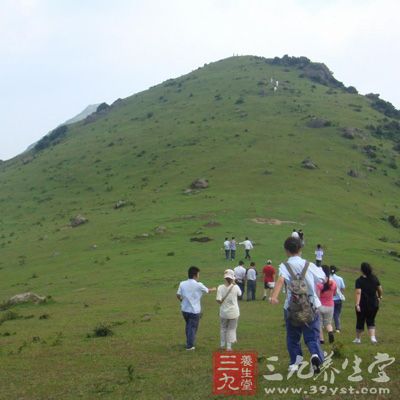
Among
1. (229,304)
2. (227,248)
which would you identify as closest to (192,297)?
(229,304)

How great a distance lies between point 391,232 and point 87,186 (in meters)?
50.9

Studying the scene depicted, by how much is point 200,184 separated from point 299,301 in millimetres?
60515

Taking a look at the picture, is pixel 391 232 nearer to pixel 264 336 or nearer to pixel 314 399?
pixel 264 336

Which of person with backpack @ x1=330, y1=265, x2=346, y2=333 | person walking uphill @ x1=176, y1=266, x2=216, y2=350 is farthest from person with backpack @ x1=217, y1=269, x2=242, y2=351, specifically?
person with backpack @ x1=330, y1=265, x2=346, y2=333

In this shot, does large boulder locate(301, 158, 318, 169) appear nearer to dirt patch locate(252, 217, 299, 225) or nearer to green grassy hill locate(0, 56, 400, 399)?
green grassy hill locate(0, 56, 400, 399)

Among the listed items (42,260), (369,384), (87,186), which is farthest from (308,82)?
(369,384)

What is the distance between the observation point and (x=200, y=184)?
71188 millimetres

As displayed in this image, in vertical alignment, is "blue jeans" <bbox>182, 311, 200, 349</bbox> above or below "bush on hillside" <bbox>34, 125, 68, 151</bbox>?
below

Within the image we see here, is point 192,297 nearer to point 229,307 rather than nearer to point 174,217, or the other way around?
point 229,307

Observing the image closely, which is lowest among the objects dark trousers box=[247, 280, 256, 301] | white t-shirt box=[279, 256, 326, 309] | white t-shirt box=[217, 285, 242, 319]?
dark trousers box=[247, 280, 256, 301]

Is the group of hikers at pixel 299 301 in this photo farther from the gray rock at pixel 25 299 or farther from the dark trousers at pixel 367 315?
the gray rock at pixel 25 299

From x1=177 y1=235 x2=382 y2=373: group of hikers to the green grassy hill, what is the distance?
1.09 m

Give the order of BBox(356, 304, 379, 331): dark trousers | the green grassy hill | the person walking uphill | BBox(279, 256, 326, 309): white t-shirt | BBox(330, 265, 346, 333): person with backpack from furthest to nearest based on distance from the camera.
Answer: BBox(330, 265, 346, 333): person with backpack
the green grassy hill
the person walking uphill
BBox(356, 304, 379, 331): dark trousers
BBox(279, 256, 326, 309): white t-shirt

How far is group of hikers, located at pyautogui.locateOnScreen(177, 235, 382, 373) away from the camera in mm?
10945
